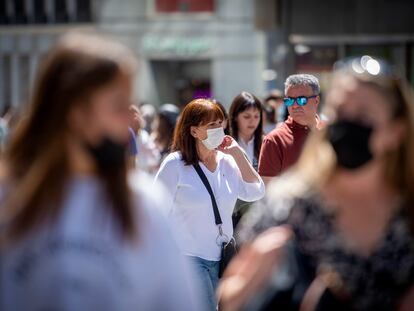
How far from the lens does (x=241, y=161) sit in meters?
7.23

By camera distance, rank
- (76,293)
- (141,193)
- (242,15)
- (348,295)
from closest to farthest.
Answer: (76,293)
(141,193)
(348,295)
(242,15)

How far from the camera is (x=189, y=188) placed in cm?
678

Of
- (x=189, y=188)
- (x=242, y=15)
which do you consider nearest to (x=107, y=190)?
(x=189, y=188)

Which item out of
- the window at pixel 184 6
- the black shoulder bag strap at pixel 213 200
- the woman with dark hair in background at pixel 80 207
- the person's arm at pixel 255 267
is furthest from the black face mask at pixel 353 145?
the window at pixel 184 6

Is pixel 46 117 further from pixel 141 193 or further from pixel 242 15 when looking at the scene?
pixel 242 15

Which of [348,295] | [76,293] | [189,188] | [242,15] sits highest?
[76,293]

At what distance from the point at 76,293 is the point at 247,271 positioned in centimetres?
69

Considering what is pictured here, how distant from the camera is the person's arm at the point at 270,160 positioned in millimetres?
7410

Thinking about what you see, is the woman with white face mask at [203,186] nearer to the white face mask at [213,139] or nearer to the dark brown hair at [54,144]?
the white face mask at [213,139]

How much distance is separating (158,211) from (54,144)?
40cm

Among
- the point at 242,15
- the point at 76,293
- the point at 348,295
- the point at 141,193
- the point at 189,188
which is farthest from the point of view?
the point at 242,15

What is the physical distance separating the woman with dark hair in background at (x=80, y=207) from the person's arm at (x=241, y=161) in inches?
162

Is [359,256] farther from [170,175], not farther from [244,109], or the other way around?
[244,109]

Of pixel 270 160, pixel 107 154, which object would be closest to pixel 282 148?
pixel 270 160
